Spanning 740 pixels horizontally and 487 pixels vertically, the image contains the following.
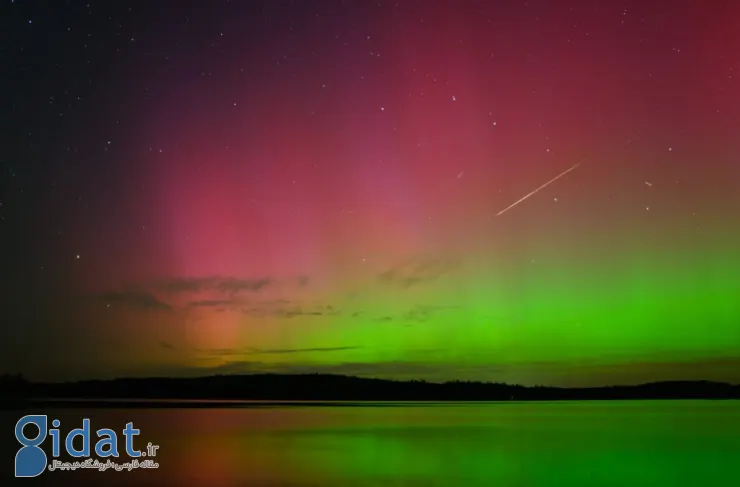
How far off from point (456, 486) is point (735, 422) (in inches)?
610

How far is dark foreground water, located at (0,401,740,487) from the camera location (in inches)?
370

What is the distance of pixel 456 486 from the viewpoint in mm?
8898

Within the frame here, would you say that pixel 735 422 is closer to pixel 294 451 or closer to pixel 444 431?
pixel 444 431

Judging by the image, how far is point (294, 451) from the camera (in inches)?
504

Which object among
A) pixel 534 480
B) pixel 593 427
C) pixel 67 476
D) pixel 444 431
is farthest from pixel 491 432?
pixel 67 476

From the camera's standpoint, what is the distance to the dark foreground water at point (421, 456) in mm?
9391

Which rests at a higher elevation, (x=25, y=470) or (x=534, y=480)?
(x=25, y=470)

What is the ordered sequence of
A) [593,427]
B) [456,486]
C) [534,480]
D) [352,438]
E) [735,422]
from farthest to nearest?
[735,422] < [593,427] < [352,438] < [534,480] < [456,486]

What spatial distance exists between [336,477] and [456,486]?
1.51m

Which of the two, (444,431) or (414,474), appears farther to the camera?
(444,431)

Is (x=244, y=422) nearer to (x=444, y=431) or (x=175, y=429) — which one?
(x=175, y=429)

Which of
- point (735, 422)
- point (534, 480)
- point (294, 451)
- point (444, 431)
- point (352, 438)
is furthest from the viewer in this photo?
point (735, 422)

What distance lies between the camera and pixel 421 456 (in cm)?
1185

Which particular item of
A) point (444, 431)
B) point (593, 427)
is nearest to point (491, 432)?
point (444, 431)
